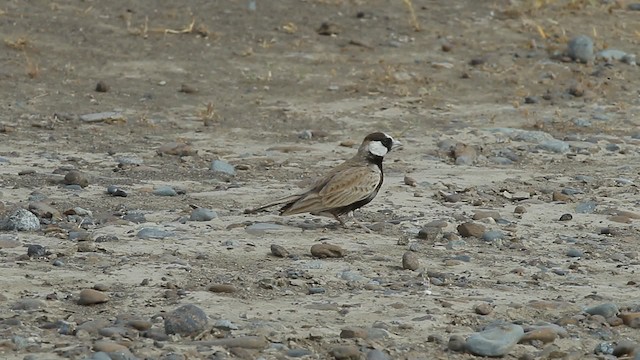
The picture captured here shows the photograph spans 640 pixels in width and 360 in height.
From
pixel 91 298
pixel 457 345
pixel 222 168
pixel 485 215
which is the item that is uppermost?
pixel 457 345

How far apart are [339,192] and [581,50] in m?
6.42

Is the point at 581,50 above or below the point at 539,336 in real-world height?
above

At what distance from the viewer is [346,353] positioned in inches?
263

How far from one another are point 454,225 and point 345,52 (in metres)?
6.03

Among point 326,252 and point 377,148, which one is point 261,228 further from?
point 377,148

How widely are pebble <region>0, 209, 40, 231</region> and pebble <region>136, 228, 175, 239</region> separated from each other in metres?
0.69

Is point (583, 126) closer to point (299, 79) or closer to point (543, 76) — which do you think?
point (543, 76)

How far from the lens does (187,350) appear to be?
6.60 metres

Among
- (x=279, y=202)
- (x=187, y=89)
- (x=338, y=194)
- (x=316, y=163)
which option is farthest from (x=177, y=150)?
(x=338, y=194)

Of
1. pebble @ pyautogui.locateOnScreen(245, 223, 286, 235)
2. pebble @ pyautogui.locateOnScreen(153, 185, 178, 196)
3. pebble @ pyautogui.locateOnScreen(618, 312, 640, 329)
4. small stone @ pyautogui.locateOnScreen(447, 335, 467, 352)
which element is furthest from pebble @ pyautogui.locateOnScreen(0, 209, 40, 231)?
pebble @ pyautogui.locateOnScreen(618, 312, 640, 329)

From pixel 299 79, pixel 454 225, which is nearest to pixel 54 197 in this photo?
pixel 454 225

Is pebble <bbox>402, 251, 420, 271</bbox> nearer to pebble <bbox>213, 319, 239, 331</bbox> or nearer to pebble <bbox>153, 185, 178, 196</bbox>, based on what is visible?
pebble <bbox>213, 319, 239, 331</bbox>

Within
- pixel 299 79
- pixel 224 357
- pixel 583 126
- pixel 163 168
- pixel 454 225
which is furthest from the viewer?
pixel 299 79

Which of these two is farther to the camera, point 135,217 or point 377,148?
point 377,148
